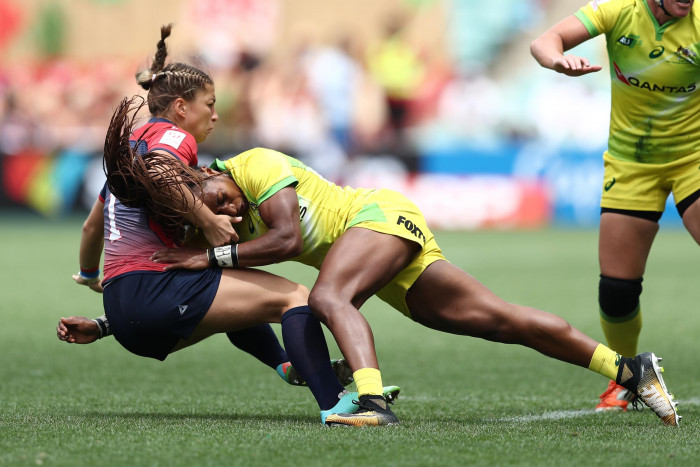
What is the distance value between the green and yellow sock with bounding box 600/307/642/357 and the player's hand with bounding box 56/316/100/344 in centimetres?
266

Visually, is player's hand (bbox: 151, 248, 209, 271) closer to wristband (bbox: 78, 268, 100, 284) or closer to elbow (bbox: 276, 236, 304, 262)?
elbow (bbox: 276, 236, 304, 262)

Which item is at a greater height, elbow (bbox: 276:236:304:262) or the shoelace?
elbow (bbox: 276:236:304:262)

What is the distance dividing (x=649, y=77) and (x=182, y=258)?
2.52m

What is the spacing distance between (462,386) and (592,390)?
74 centimetres

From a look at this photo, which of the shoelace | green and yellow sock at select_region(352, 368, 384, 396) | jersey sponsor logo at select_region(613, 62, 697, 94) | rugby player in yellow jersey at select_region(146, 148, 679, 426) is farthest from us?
jersey sponsor logo at select_region(613, 62, 697, 94)

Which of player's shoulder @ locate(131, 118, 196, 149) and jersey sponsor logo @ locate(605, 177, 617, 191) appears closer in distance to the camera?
player's shoulder @ locate(131, 118, 196, 149)

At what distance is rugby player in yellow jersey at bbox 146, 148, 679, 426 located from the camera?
4527 millimetres

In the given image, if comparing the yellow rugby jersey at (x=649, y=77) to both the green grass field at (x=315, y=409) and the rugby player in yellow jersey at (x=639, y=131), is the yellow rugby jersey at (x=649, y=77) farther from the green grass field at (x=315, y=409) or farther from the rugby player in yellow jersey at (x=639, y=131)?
the green grass field at (x=315, y=409)

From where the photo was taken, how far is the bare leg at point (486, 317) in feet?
15.7

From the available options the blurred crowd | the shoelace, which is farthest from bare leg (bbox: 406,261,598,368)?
the blurred crowd

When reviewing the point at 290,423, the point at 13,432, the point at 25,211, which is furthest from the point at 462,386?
the point at 25,211

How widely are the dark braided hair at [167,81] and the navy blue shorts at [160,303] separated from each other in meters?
0.83

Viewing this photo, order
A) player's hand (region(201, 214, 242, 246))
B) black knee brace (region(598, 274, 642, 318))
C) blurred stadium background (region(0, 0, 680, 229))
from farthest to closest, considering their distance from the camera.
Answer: blurred stadium background (region(0, 0, 680, 229)) → black knee brace (region(598, 274, 642, 318)) → player's hand (region(201, 214, 242, 246))

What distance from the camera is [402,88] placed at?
79.5 ft
